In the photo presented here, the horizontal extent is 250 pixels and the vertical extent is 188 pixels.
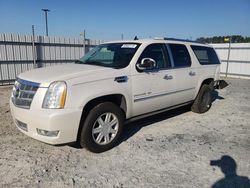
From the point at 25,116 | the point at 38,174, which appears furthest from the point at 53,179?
the point at 25,116

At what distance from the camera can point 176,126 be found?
5.15 m

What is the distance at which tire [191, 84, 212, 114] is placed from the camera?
5.97m

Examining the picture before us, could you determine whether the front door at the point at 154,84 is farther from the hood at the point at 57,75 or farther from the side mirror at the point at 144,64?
the hood at the point at 57,75

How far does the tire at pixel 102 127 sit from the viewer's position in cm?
352

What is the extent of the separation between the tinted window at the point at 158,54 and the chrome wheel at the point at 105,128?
1395 millimetres

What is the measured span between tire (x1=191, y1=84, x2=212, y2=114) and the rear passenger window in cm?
102

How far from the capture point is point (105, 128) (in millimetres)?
3770

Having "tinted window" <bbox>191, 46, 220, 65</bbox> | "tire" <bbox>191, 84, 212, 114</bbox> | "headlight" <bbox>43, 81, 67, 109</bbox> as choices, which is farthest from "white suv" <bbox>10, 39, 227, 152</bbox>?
"tire" <bbox>191, 84, 212, 114</bbox>

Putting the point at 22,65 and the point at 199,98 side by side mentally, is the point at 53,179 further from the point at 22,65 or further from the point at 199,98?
the point at 22,65

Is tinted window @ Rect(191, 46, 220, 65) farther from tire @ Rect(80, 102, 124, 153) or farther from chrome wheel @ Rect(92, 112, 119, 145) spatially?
chrome wheel @ Rect(92, 112, 119, 145)

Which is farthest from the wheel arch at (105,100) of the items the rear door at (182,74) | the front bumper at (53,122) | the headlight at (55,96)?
the rear door at (182,74)

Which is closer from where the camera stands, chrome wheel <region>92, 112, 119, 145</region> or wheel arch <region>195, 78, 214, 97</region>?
chrome wheel <region>92, 112, 119, 145</region>

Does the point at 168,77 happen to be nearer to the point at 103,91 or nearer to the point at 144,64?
the point at 144,64

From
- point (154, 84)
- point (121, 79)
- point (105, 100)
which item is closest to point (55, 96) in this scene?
point (105, 100)
